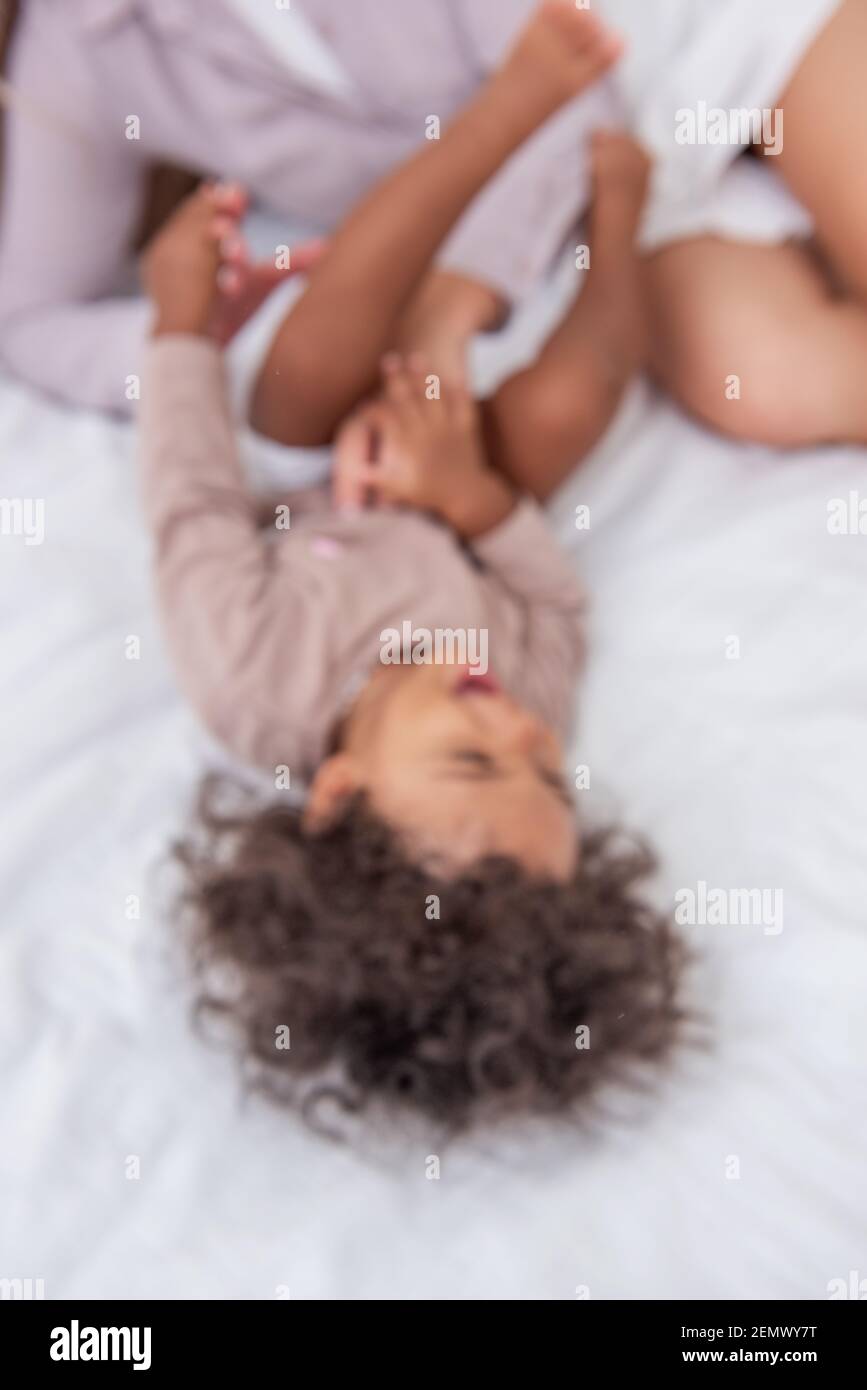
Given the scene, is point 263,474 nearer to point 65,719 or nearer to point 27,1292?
point 65,719

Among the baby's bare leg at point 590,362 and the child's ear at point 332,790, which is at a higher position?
the baby's bare leg at point 590,362

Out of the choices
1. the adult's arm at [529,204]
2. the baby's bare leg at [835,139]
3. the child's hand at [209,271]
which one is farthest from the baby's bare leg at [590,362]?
the child's hand at [209,271]

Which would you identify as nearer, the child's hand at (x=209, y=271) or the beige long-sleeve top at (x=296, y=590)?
the beige long-sleeve top at (x=296, y=590)

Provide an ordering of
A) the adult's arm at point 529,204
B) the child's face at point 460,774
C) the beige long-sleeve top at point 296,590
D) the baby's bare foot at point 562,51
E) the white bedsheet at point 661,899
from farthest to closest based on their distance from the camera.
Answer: the adult's arm at point 529,204
the baby's bare foot at point 562,51
the beige long-sleeve top at point 296,590
the child's face at point 460,774
the white bedsheet at point 661,899

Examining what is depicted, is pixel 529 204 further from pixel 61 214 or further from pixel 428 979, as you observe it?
pixel 428 979

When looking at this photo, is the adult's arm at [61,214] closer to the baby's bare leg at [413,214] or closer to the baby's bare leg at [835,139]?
the baby's bare leg at [413,214]

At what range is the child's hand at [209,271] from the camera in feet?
3.81

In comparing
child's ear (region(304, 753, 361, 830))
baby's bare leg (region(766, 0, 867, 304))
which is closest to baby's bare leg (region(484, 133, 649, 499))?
baby's bare leg (region(766, 0, 867, 304))

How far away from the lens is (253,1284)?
0.76 metres

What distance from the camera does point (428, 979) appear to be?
0.85m

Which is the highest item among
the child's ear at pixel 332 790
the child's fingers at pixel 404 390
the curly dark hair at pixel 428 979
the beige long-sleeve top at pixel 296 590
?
the child's fingers at pixel 404 390

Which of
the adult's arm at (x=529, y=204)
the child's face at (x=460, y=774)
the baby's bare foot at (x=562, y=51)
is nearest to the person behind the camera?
the child's face at (x=460, y=774)

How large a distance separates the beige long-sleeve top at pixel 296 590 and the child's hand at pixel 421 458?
0.02 meters

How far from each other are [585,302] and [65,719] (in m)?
0.63
